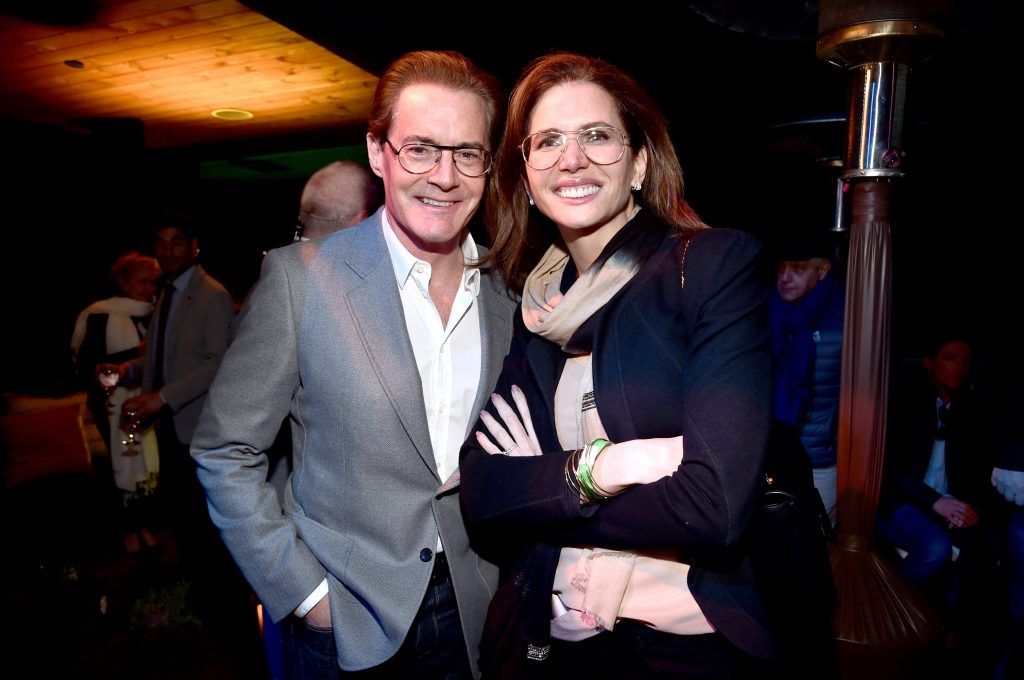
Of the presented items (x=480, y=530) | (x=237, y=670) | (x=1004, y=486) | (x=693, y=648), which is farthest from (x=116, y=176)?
(x=1004, y=486)

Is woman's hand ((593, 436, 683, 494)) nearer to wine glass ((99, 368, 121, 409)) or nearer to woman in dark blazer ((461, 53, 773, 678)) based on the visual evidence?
woman in dark blazer ((461, 53, 773, 678))

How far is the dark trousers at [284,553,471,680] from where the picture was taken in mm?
1561

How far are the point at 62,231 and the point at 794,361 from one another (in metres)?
9.56

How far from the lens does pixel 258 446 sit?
1527mm

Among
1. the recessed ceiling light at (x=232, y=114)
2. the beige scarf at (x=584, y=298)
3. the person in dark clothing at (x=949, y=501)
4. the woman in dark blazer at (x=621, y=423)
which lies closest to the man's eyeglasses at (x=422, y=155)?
the woman in dark blazer at (x=621, y=423)

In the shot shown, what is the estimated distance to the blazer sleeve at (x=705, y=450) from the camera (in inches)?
45.3

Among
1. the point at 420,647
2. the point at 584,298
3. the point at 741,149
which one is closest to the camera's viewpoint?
the point at 584,298

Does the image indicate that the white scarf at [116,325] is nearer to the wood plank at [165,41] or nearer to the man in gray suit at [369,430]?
the wood plank at [165,41]

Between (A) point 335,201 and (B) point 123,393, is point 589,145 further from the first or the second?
(B) point 123,393

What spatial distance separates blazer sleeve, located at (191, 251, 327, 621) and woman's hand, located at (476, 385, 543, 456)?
50 centimetres

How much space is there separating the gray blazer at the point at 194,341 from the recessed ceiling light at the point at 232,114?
232 cm

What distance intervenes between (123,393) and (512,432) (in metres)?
4.31

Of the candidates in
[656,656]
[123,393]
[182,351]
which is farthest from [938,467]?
[123,393]

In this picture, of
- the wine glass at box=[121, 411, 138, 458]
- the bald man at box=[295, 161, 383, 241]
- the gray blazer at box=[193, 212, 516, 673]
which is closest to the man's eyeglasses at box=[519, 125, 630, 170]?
the gray blazer at box=[193, 212, 516, 673]
